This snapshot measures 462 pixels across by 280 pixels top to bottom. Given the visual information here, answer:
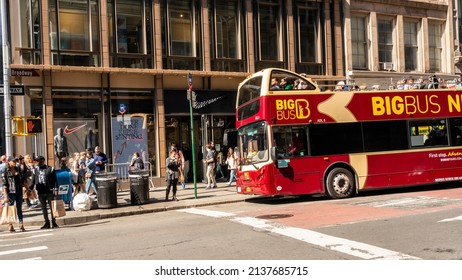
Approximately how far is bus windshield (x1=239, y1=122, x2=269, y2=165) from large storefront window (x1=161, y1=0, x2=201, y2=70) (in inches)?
288

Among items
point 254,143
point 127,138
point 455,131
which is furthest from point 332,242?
point 127,138

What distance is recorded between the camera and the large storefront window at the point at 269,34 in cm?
2448

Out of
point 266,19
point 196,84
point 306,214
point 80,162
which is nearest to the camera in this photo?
point 306,214

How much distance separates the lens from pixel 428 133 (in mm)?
16641

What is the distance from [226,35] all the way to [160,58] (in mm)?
3736

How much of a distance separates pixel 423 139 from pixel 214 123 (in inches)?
396

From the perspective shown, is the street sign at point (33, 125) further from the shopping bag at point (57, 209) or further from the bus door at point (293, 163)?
the bus door at point (293, 163)

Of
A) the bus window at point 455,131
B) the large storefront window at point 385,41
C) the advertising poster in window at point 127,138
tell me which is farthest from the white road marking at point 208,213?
the large storefront window at point 385,41

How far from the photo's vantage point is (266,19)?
979 inches

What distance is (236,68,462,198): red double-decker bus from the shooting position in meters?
15.0

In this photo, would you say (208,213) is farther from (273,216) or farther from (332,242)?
(332,242)

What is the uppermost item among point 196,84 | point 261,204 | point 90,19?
point 90,19
